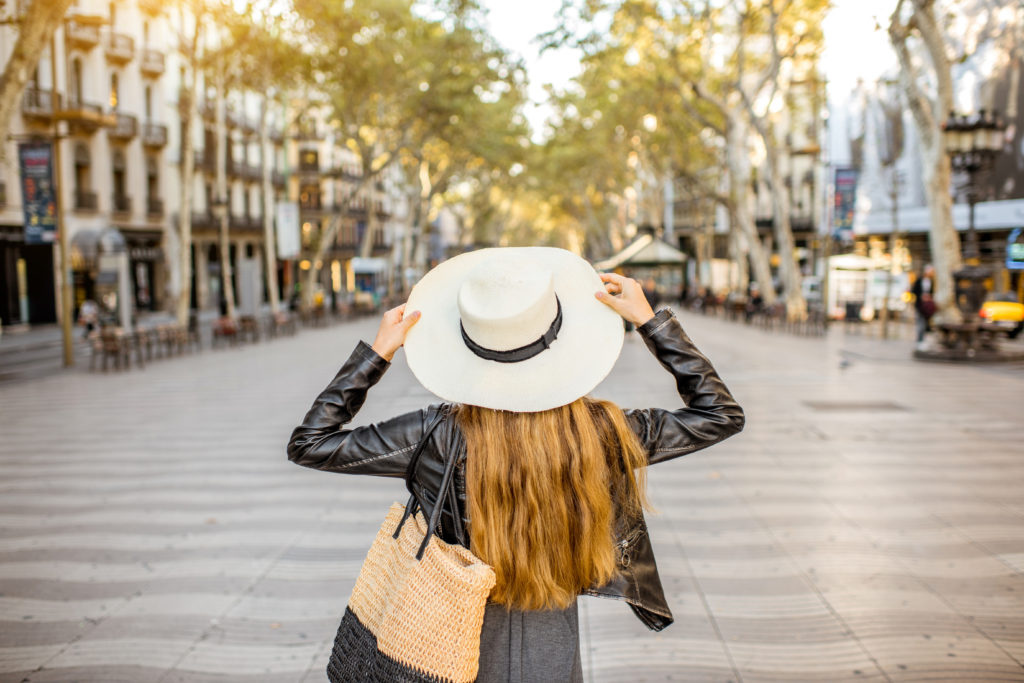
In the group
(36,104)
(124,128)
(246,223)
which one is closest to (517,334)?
(36,104)

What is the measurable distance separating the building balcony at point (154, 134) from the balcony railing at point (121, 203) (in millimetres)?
3005

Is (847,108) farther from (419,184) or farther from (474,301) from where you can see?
(474,301)

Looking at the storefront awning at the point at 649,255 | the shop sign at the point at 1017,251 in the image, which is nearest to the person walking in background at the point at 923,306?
the shop sign at the point at 1017,251

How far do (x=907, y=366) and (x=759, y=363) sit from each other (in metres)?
2.83

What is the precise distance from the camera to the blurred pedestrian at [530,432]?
6.79ft

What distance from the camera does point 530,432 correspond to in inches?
81.6

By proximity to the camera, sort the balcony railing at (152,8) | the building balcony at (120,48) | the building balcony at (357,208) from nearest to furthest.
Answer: the balcony railing at (152,8) < the building balcony at (120,48) < the building balcony at (357,208)

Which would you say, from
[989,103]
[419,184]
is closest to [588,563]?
[989,103]

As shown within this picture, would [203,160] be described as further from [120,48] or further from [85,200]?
[85,200]

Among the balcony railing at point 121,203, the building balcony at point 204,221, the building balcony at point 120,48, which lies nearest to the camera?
the building balcony at point 120,48

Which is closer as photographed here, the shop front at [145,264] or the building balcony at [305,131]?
the shop front at [145,264]

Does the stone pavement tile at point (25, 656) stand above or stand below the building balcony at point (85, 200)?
below

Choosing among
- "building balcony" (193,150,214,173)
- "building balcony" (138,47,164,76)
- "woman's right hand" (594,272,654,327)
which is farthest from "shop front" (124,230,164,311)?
"woman's right hand" (594,272,654,327)

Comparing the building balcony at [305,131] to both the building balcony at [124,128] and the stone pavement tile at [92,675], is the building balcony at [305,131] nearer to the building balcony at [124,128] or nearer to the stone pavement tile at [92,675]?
the building balcony at [124,128]
